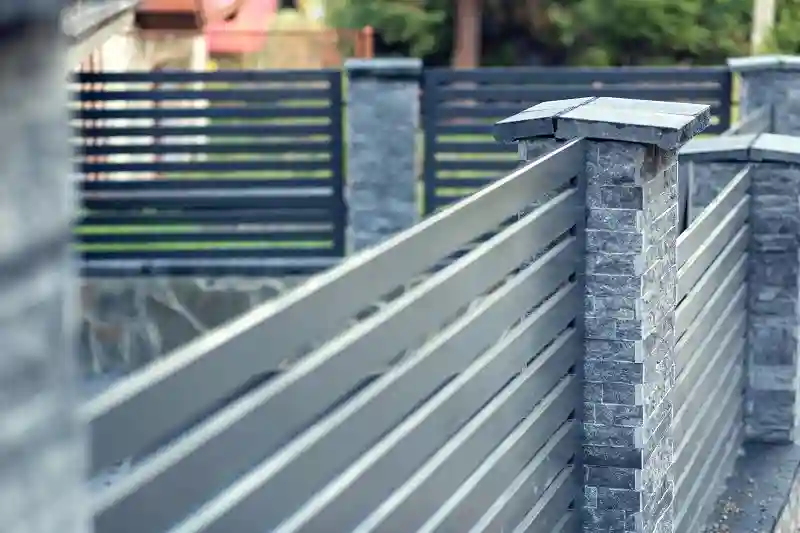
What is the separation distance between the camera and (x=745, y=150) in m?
5.09

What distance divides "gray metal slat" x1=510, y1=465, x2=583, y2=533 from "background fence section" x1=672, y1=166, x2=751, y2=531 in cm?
62

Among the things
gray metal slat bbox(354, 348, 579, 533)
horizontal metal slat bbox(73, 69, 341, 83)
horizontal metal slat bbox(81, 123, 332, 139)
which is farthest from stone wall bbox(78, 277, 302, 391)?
gray metal slat bbox(354, 348, 579, 533)

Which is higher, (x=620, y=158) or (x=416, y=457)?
(x=620, y=158)

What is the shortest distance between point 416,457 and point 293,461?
50cm

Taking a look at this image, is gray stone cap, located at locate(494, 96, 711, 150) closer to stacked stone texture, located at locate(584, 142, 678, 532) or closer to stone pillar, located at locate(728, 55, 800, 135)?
stacked stone texture, located at locate(584, 142, 678, 532)

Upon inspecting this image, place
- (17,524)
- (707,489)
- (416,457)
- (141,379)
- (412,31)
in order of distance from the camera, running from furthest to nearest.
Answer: (412,31)
(707,489)
(416,457)
(141,379)
(17,524)

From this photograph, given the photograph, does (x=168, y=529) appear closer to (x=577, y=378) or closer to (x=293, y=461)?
(x=293, y=461)

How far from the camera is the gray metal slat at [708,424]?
409 cm

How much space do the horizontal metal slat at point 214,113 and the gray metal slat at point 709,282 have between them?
11.3 feet

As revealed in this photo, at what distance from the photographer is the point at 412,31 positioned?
21.5 m

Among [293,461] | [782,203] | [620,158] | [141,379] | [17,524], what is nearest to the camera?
[17,524]

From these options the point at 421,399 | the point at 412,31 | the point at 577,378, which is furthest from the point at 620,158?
the point at 412,31

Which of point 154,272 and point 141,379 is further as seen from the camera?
point 154,272

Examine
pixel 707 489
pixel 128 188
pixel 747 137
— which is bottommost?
pixel 707 489
